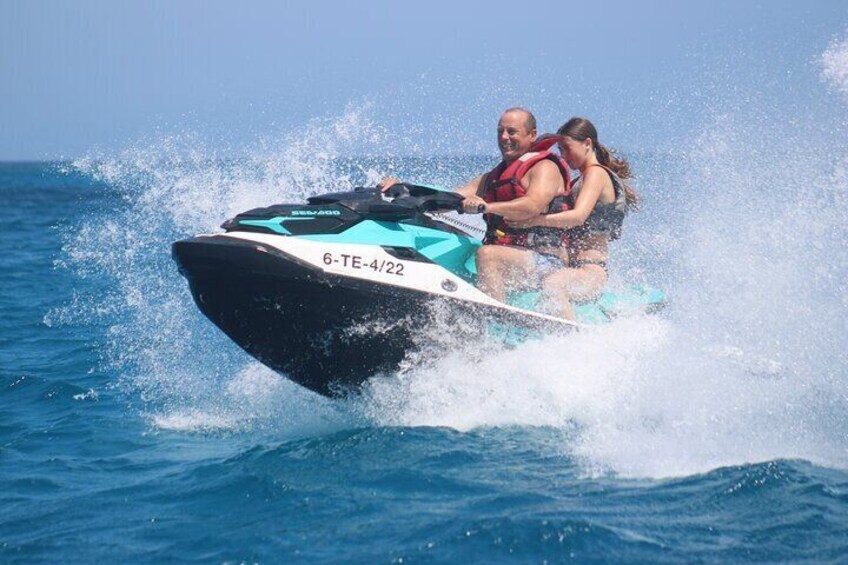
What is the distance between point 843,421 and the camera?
5215mm

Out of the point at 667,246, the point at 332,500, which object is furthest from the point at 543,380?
the point at 667,246

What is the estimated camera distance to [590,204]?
565cm

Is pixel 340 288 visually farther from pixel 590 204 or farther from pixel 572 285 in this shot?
pixel 590 204

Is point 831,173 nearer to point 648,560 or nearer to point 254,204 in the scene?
point 254,204

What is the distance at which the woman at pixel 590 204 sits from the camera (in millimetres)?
5711

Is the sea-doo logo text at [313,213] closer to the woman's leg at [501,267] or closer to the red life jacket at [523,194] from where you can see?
the woman's leg at [501,267]

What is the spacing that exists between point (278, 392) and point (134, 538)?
213 cm

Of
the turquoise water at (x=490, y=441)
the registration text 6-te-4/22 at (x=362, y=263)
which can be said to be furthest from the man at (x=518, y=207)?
the registration text 6-te-4/22 at (x=362, y=263)

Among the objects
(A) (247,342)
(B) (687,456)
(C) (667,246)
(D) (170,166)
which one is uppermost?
(D) (170,166)

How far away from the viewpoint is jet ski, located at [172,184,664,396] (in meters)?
5.09

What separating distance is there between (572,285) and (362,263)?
1.33 meters

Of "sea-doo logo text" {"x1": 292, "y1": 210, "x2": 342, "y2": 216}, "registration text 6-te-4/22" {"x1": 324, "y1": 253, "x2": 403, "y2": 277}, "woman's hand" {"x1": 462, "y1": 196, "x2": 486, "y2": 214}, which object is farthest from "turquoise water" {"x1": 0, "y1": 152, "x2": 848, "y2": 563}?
"sea-doo logo text" {"x1": 292, "y1": 210, "x2": 342, "y2": 216}

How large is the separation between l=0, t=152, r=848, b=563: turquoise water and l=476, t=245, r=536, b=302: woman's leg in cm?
40

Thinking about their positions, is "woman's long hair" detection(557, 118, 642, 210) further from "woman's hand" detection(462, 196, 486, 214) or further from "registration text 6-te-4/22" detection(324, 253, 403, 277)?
"registration text 6-te-4/22" detection(324, 253, 403, 277)
